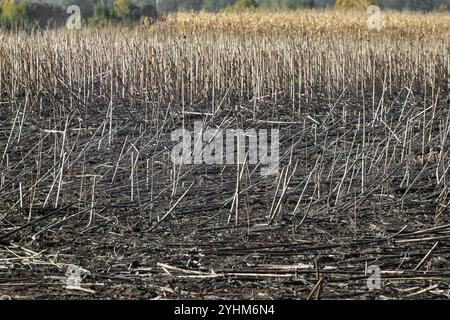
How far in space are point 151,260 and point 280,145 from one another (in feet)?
7.31

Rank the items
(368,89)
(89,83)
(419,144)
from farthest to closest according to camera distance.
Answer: (368,89)
(89,83)
(419,144)

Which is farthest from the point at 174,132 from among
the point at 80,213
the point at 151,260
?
the point at 151,260

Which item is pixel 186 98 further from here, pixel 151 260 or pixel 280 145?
pixel 151 260

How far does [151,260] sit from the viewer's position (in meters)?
3.28

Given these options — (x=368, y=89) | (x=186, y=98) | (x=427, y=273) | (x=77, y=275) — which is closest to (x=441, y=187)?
(x=427, y=273)

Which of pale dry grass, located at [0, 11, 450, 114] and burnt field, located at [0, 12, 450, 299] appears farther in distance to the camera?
pale dry grass, located at [0, 11, 450, 114]

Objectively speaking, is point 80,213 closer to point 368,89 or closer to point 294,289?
point 294,289

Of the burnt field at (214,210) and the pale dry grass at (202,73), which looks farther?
the pale dry grass at (202,73)

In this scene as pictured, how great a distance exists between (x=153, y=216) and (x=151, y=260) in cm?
57

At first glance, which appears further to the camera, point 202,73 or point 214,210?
point 202,73

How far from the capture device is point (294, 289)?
2.98m
